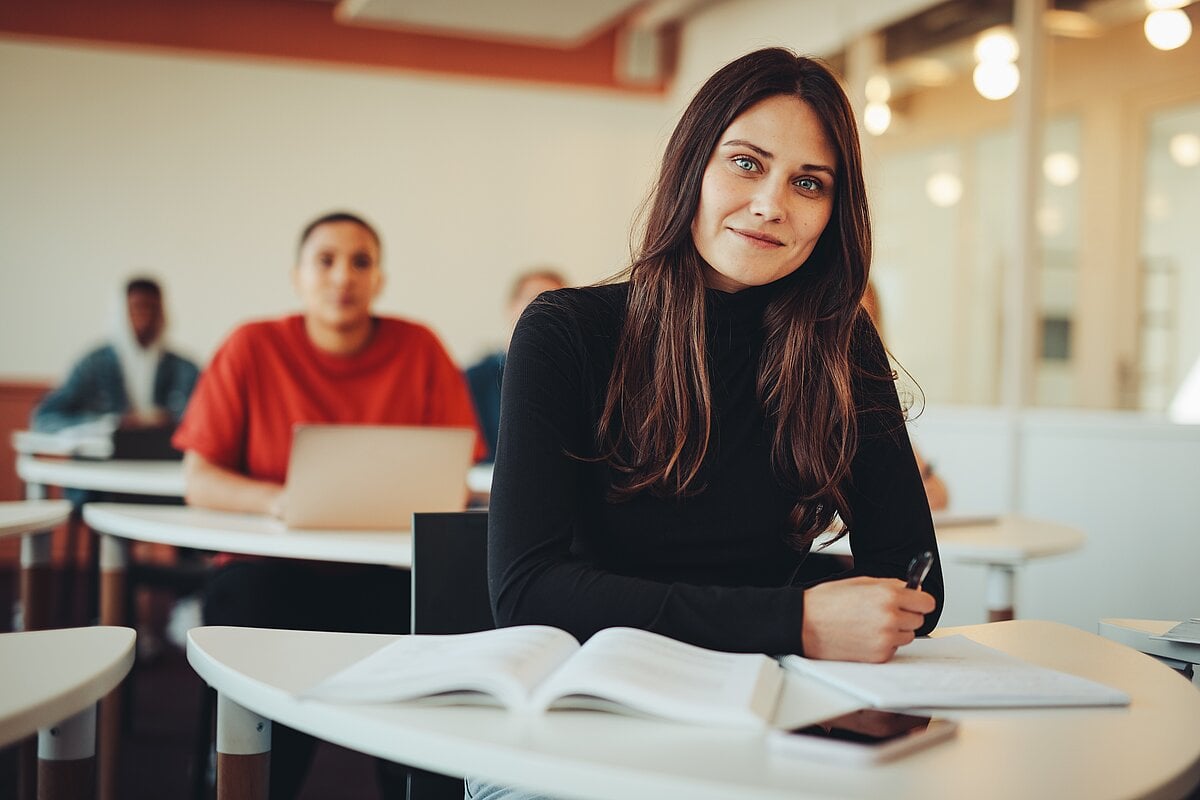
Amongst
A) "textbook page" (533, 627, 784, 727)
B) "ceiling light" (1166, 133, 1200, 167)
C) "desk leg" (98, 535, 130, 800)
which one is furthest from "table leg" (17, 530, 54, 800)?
"ceiling light" (1166, 133, 1200, 167)

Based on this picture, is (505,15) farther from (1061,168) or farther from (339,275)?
(339,275)

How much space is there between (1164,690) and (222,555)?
73.0 inches

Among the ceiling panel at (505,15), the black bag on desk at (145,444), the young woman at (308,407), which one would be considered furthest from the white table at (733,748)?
the ceiling panel at (505,15)

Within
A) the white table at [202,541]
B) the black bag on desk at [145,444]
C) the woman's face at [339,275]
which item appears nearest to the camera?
the white table at [202,541]

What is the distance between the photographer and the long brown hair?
1.42m

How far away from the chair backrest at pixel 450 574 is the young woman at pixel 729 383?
0.61 feet

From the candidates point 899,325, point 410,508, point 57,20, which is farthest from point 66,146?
point 410,508

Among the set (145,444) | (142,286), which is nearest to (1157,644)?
(145,444)

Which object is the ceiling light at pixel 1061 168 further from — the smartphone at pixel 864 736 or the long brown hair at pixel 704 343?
the smartphone at pixel 864 736

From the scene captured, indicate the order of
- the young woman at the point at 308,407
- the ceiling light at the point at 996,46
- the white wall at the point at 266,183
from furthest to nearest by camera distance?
the white wall at the point at 266,183 < the ceiling light at the point at 996,46 < the young woman at the point at 308,407

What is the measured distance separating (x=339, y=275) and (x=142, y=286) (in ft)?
10.9

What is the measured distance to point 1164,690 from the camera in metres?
1.11

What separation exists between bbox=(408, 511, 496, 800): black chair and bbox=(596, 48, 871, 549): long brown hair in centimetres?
28

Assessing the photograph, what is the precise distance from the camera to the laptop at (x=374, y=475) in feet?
6.61
